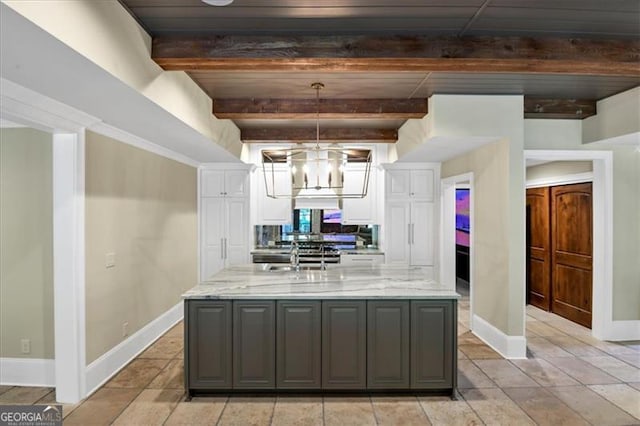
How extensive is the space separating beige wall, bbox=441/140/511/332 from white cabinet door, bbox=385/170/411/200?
124 cm

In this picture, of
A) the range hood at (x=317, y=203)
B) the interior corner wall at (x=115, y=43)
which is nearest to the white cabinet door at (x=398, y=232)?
the range hood at (x=317, y=203)

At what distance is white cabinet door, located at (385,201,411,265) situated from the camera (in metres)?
5.72

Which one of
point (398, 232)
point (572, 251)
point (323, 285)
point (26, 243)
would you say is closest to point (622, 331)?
point (572, 251)

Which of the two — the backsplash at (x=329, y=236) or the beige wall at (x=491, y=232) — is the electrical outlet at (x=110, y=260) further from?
the beige wall at (x=491, y=232)

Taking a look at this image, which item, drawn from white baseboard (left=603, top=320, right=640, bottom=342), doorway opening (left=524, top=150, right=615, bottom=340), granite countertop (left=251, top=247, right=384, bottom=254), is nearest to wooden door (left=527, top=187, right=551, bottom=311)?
doorway opening (left=524, top=150, right=615, bottom=340)

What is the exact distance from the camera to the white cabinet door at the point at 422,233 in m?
5.73

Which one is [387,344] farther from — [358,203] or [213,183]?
[213,183]

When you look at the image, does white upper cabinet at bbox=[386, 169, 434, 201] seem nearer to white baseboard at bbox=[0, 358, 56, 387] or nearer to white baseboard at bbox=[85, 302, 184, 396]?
white baseboard at bbox=[85, 302, 184, 396]

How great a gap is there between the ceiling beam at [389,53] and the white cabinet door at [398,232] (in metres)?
3.34

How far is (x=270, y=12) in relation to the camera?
209 cm

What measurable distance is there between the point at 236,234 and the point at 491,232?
372 centimetres

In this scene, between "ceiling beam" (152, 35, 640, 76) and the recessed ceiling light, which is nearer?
the recessed ceiling light

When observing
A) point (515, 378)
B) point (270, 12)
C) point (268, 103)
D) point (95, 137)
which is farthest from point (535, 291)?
point (95, 137)

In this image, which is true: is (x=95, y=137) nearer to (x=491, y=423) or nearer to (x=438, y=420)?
(x=438, y=420)
